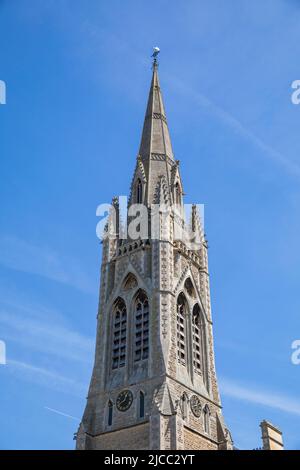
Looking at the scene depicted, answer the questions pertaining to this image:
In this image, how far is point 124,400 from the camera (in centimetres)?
4656

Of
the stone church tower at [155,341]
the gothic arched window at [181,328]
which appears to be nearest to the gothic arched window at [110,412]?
the stone church tower at [155,341]

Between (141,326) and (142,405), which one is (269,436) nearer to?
(142,405)

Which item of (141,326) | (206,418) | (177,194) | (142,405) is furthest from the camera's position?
(177,194)

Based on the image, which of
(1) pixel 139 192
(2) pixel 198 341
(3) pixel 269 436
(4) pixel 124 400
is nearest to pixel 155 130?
(1) pixel 139 192

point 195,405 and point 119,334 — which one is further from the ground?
point 119,334

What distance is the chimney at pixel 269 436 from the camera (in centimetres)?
3909

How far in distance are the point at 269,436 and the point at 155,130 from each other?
106 ft

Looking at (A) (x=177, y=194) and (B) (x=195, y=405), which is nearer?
(B) (x=195, y=405)

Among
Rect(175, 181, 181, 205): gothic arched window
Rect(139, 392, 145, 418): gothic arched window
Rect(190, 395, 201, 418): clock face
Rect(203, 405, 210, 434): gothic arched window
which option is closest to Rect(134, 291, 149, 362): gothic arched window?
Rect(139, 392, 145, 418): gothic arched window

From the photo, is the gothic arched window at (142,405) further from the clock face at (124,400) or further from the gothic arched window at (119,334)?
the gothic arched window at (119,334)

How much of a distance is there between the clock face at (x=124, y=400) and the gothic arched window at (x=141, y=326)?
2.57 m

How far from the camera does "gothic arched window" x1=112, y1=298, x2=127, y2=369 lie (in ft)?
163
